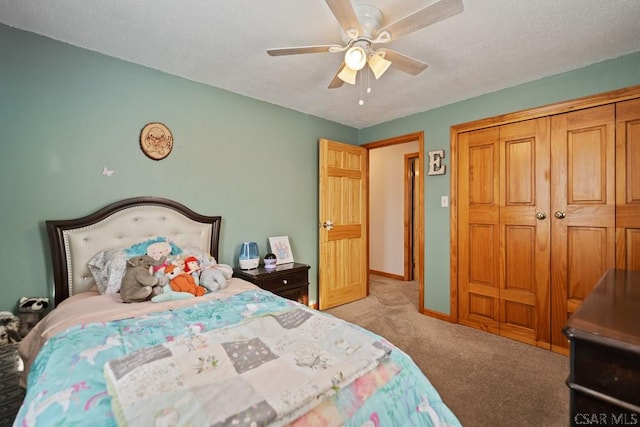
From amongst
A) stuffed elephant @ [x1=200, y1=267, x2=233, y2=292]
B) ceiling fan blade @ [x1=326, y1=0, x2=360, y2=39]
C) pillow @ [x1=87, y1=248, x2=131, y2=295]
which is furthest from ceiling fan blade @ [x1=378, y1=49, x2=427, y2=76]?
pillow @ [x1=87, y1=248, x2=131, y2=295]

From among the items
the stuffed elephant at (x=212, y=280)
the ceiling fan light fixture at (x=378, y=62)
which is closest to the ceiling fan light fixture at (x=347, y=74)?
the ceiling fan light fixture at (x=378, y=62)

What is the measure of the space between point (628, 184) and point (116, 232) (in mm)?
3987

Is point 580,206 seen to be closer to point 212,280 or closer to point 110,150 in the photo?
point 212,280

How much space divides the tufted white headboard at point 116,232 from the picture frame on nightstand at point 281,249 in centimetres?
66

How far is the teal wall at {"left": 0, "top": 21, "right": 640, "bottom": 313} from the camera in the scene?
1.91 metres

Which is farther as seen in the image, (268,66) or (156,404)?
(268,66)

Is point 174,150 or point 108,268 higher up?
point 174,150

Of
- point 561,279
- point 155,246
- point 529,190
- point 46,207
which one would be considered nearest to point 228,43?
point 155,246

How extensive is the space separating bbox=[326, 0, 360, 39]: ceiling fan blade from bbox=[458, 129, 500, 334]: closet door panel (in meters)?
2.06

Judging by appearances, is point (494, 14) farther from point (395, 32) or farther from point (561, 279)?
point (561, 279)

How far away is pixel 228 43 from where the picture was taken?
2037 mm

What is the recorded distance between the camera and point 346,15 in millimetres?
1429

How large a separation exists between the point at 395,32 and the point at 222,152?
1.93m

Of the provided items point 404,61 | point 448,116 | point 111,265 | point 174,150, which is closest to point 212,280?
point 111,265
